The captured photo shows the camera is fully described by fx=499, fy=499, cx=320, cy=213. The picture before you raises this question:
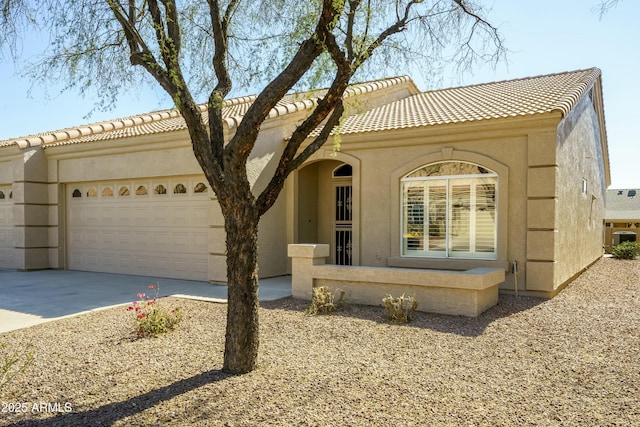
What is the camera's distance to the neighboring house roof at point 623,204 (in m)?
34.6

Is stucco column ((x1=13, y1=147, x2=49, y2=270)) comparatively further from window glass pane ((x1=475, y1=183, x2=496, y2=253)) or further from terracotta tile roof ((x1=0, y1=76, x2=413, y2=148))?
window glass pane ((x1=475, y1=183, x2=496, y2=253))

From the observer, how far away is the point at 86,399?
16.6 feet

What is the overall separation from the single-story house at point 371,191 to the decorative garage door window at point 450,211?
3 centimetres

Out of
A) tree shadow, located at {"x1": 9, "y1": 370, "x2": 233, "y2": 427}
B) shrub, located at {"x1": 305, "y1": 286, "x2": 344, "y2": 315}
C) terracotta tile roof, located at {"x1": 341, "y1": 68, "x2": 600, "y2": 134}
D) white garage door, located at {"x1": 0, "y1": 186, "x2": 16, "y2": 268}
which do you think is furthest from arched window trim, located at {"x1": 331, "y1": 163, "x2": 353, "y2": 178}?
white garage door, located at {"x1": 0, "y1": 186, "x2": 16, "y2": 268}

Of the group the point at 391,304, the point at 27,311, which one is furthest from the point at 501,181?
the point at 27,311

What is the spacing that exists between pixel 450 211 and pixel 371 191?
1.97 meters

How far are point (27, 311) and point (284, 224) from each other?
6.35 m

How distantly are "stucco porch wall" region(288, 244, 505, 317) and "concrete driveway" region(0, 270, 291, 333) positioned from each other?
3.08 ft

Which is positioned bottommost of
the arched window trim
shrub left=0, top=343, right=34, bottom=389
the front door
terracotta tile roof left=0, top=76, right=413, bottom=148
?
shrub left=0, top=343, right=34, bottom=389

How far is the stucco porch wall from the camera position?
28.2ft

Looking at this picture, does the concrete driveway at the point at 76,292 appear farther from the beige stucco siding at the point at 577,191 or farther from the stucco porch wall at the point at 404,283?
the beige stucco siding at the point at 577,191

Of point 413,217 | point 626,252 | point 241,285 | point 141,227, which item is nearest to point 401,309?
point 241,285

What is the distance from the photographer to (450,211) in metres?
11.5

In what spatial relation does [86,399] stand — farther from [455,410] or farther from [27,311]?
[27,311]
